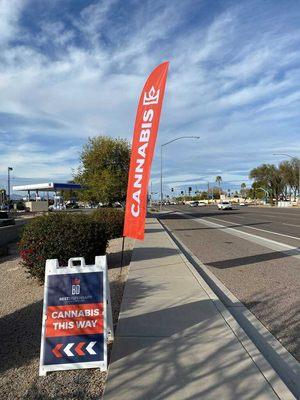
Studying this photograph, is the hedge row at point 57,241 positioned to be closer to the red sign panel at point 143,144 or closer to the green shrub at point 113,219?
the red sign panel at point 143,144

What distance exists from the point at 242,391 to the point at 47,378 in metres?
1.82

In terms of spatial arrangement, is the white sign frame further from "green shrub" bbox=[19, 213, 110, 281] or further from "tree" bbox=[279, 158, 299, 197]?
"tree" bbox=[279, 158, 299, 197]

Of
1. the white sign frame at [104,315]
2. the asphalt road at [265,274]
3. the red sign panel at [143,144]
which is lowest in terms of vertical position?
the asphalt road at [265,274]

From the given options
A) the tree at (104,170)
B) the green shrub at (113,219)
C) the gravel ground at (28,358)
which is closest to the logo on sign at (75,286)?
the gravel ground at (28,358)

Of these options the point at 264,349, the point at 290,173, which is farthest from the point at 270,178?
the point at 264,349

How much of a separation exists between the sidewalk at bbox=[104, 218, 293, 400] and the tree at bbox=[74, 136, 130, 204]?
84.5 ft

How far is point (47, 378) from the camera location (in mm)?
4281

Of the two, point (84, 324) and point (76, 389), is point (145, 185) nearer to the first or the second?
point (84, 324)

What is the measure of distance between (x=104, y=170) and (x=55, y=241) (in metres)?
26.1

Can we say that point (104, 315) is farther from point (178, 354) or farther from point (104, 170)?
point (104, 170)

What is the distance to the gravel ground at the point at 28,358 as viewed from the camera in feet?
13.2

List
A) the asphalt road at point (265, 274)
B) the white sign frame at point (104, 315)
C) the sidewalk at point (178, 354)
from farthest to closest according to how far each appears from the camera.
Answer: the asphalt road at point (265, 274), the white sign frame at point (104, 315), the sidewalk at point (178, 354)

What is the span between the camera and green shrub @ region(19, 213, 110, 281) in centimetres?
869

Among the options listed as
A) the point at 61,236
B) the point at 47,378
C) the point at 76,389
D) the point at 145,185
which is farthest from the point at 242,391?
the point at 61,236
